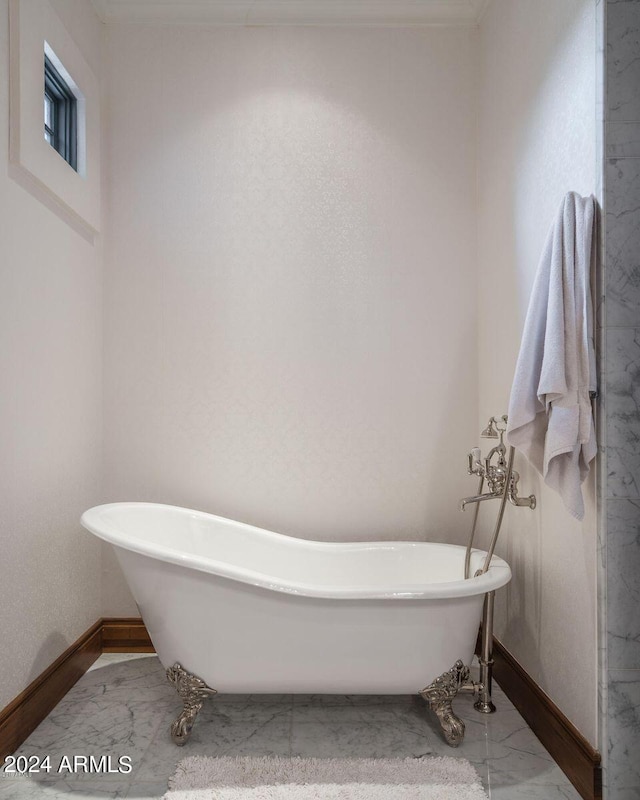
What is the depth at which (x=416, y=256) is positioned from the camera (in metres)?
2.65

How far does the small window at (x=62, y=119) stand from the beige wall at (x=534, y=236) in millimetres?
1773

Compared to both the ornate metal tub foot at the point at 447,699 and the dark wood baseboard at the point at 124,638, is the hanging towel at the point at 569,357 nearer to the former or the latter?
the ornate metal tub foot at the point at 447,699

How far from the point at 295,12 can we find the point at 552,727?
2.97 meters

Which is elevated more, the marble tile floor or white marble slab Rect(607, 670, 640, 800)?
white marble slab Rect(607, 670, 640, 800)

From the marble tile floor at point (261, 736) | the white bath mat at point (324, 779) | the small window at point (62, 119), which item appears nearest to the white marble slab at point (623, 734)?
the marble tile floor at point (261, 736)

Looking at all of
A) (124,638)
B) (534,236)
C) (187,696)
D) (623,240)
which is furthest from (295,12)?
(124,638)

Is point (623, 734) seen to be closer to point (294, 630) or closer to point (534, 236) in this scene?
point (294, 630)

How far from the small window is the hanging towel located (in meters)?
1.97

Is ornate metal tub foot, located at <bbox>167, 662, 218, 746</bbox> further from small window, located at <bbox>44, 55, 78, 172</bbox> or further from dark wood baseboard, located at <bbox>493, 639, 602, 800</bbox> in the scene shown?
small window, located at <bbox>44, 55, 78, 172</bbox>

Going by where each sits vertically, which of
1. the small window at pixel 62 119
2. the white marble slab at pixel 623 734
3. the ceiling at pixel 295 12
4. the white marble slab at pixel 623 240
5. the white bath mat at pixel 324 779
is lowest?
the white bath mat at pixel 324 779

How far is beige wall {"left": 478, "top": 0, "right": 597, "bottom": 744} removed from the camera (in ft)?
5.47

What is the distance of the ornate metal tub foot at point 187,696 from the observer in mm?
1844

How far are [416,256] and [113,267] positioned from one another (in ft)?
4.53

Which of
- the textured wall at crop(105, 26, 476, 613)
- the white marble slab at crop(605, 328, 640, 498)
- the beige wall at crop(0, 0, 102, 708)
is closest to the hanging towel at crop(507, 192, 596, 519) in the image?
the white marble slab at crop(605, 328, 640, 498)
